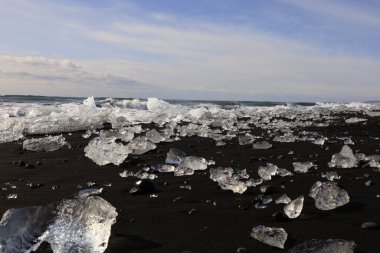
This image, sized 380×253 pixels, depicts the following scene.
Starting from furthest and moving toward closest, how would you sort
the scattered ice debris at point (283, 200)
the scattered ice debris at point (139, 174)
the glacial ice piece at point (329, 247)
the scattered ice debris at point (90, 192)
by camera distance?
the scattered ice debris at point (139, 174)
the scattered ice debris at point (90, 192)
the scattered ice debris at point (283, 200)
the glacial ice piece at point (329, 247)

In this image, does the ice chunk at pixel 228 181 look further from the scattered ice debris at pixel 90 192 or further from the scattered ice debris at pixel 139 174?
the scattered ice debris at pixel 90 192

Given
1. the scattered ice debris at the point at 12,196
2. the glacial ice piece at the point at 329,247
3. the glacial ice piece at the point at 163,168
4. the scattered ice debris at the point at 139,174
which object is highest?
the glacial ice piece at the point at 329,247

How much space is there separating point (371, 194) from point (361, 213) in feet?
1.81

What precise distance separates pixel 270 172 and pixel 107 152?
176 centimetres

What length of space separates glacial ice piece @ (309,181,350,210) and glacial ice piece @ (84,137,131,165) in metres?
2.29

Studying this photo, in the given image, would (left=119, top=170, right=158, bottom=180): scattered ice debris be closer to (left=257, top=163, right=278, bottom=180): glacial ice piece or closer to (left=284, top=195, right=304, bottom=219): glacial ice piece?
(left=257, top=163, right=278, bottom=180): glacial ice piece

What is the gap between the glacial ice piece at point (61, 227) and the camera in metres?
2.17

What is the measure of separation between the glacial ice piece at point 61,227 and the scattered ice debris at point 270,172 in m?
1.84

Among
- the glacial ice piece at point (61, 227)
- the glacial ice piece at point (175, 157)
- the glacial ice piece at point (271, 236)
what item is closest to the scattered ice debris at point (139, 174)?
the glacial ice piece at point (175, 157)

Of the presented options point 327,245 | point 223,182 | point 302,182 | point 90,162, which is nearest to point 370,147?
point 302,182

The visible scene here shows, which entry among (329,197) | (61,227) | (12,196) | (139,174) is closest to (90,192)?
(12,196)

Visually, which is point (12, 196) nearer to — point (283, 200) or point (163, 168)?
point (163, 168)

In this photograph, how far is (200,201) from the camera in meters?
3.17

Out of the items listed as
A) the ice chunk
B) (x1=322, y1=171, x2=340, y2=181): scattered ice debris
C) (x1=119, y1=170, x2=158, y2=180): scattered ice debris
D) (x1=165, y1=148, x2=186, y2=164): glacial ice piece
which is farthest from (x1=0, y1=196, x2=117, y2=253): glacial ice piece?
(x1=165, y1=148, x2=186, y2=164): glacial ice piece
